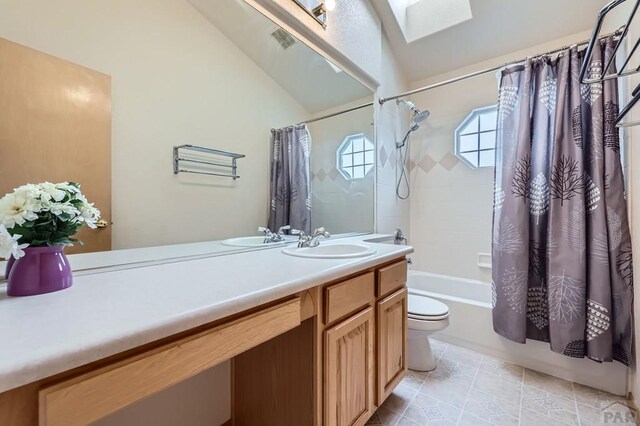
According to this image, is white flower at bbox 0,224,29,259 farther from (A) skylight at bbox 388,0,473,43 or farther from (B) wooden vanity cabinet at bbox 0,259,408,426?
A: (A) skylight at bbox 388,0,473,43

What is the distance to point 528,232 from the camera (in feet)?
5.79

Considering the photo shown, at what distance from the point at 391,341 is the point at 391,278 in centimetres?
31

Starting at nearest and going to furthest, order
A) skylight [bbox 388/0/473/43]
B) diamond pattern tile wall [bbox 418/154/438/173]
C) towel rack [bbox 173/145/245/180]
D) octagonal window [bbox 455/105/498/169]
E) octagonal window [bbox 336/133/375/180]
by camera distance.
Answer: towel rack [bbox 173/145/245/180], octagonal window [bbox 336/133/375/180], skylight [bbox 388/0/473/43], octagonal window [bbox 455/105/498/169], diamond pattern tile wall [bbox 418/154/438/173]

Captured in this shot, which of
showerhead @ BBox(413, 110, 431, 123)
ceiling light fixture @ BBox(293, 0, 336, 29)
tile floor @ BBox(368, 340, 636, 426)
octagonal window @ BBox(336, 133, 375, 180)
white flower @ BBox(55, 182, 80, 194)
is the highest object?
ceiling light fixture @ BBox(293, 0, 336, 29)

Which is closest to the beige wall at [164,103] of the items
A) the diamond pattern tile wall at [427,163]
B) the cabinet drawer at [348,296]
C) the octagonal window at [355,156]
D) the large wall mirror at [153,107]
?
the large wall mirror at [153,107]

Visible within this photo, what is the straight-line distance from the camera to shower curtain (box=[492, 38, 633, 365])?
4.97 feet

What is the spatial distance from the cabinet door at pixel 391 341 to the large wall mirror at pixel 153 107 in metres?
0.72

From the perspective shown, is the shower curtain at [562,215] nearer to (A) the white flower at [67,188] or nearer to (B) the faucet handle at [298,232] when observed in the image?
(B) the faucet handle at [298,232]

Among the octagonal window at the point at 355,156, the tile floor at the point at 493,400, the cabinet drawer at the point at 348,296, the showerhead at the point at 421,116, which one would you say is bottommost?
the tile floor at the point at 493,400

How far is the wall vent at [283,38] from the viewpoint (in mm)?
1541

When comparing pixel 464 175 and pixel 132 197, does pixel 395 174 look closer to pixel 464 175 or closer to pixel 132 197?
pixel 464 175

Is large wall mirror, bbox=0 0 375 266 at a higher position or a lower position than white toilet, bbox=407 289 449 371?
higher

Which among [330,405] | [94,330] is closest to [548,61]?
[330,405]

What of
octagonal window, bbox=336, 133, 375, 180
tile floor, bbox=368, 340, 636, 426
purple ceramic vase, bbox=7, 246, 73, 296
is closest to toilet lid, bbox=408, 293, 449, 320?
tile floor, bbox=368, 340, 636, 426
